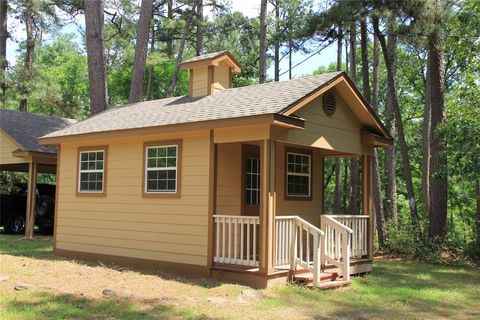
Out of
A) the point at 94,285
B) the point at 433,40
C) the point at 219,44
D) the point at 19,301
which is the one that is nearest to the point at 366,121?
the point at 433,40

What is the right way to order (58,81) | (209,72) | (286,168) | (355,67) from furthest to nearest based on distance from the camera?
(58,81), (355,67), (209,72), (286,168)

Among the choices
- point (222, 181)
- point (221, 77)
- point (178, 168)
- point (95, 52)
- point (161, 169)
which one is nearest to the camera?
point (178, 168)

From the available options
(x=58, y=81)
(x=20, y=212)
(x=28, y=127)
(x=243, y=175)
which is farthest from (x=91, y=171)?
(x=58, y=81)

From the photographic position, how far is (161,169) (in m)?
10.3

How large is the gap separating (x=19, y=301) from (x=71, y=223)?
16.9ft

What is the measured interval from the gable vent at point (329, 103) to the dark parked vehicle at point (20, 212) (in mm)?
11621

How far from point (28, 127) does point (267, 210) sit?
40.5ft

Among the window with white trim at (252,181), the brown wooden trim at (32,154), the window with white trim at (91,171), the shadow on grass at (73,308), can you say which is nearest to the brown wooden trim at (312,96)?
the window with white trim at (252,181)

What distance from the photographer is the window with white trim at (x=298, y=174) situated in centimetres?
1105

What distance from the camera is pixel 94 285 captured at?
831 centimetres

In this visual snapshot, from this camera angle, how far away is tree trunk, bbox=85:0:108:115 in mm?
18109

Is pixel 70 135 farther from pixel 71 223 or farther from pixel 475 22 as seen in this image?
pixel 475 22

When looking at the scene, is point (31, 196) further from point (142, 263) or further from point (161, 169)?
point (161, 169)

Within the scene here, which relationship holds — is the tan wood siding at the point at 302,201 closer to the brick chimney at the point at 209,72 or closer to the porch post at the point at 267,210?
the porch post at the point at 267,210
